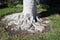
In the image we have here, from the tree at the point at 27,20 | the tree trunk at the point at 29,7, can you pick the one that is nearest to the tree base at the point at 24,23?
the tree at the point at 27,20

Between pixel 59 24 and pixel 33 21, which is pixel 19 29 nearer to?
pixel 33 21

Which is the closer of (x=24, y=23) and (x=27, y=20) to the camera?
(x=24, y=23)

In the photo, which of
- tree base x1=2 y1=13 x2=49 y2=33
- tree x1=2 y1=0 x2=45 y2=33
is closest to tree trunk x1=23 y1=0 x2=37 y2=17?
tree x1=2 y1=0 x2=45 y2=33

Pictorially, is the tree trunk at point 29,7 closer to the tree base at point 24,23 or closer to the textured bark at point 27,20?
the textured bark at point 27,20

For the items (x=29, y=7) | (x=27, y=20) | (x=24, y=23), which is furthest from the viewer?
(x=29, y=7)

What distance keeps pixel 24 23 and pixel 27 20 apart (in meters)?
0.30

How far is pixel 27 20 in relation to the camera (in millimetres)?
8062

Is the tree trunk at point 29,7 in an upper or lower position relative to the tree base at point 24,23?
upper

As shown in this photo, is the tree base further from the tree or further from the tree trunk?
the tree trunk

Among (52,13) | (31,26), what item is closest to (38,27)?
(31,26)

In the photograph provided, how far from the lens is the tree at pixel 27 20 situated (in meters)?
7.55

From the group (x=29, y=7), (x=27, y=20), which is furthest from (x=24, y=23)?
(x=29, y=7)

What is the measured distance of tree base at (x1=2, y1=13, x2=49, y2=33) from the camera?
744 cm

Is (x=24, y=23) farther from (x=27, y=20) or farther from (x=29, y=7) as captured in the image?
(x=29, y=7)
